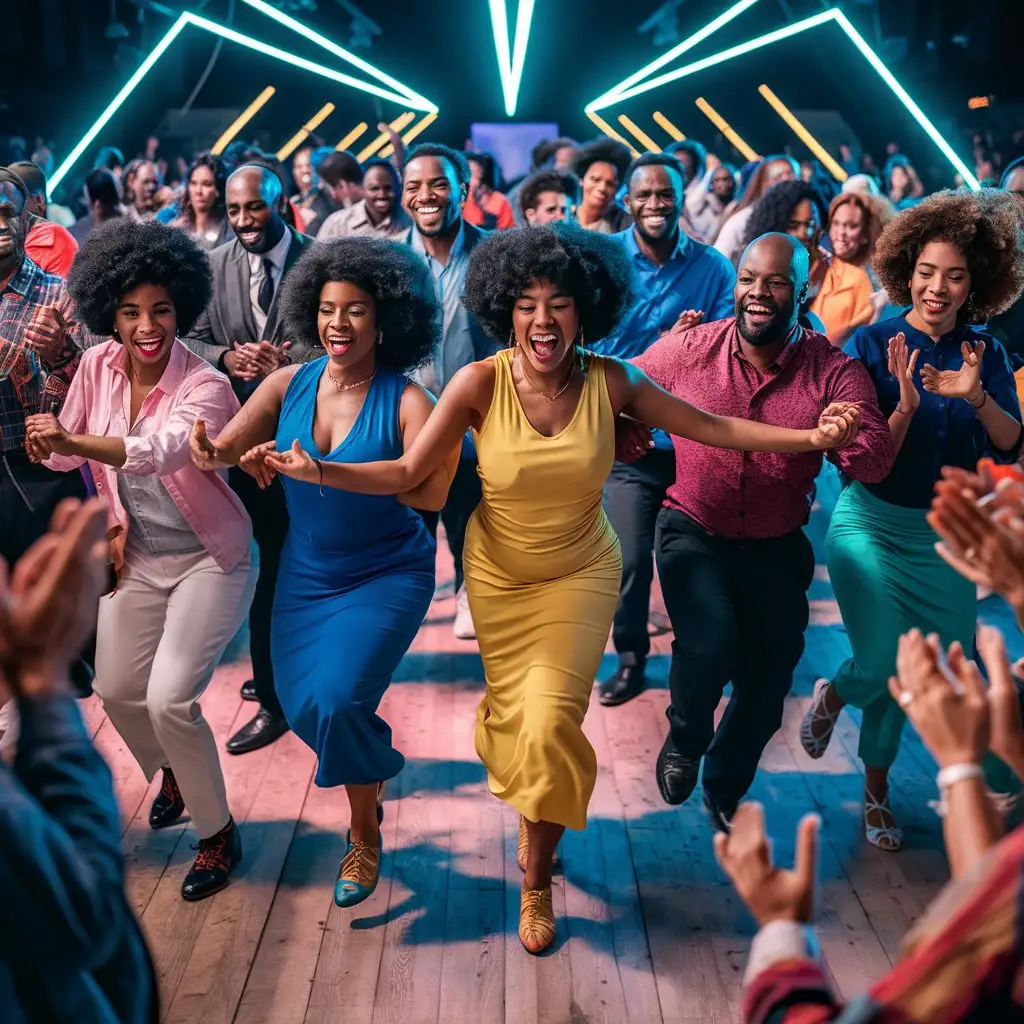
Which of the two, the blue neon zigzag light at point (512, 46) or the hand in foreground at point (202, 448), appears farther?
→ the blue neon zigzag light at point (512, 46)

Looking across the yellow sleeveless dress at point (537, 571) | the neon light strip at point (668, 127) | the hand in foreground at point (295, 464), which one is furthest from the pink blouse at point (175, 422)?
the neon light strip at point (668, 127)

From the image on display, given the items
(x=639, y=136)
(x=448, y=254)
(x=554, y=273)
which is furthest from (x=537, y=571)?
(x=639, y=136)

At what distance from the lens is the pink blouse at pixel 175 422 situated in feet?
11.0

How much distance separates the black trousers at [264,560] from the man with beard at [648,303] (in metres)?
1.19

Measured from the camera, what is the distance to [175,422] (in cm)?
332

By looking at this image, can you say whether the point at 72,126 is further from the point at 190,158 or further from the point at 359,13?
the point at 359,13

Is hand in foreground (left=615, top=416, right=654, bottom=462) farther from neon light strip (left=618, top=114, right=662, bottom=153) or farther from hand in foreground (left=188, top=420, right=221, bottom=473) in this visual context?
neon light strip (left=618, top=114, right=662, bottom=153)

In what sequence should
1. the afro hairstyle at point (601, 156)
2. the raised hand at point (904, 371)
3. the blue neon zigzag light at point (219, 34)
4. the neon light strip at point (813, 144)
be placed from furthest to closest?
1. the neon light strip at point (813, 144)
2. the blue neon zigzag light at point (219, 34)
3. the afro hairstyle at point (601, 156)
4. the raised hand at point (904, 371)

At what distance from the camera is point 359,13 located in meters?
20.4

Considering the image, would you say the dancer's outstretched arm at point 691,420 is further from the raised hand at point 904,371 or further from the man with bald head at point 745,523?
the raised hand at point 904,371

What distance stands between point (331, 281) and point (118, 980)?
2193mm

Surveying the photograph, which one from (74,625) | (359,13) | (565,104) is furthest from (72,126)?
(74,625)

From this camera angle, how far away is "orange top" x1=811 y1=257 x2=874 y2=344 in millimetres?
5121

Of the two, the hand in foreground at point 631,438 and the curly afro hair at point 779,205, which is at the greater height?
the curly afro hair at point 779,205
